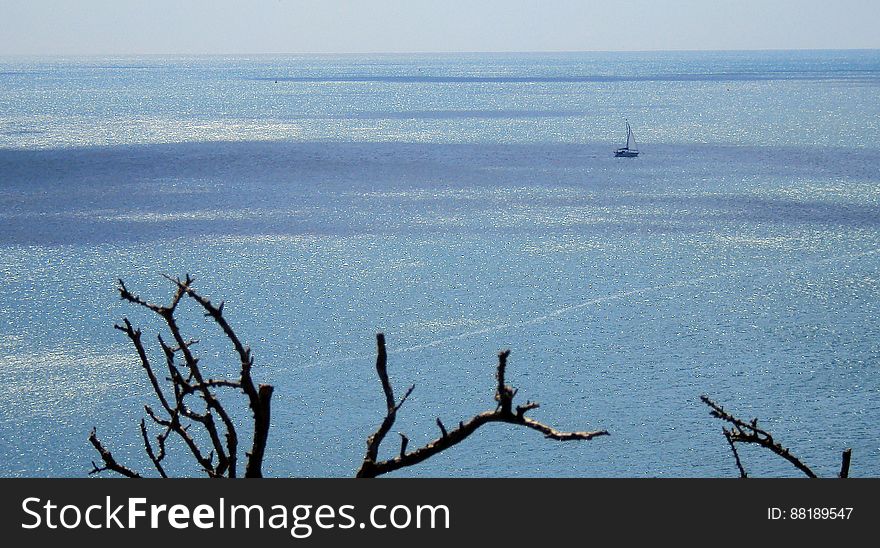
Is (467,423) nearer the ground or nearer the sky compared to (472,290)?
nearer the sky

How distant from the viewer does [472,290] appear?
26766 mm

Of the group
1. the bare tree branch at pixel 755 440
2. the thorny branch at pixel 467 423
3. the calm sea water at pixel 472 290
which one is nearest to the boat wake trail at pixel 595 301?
the calm sea water at pixel 472 290

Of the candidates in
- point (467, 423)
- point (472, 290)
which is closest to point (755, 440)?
point (467, 423)

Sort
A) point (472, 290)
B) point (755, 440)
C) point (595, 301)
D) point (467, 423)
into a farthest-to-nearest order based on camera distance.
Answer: point (472, 290) < point (595, 301) < point (755, 440) < point (467, 423)

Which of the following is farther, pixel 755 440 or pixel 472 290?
pixel 472 290

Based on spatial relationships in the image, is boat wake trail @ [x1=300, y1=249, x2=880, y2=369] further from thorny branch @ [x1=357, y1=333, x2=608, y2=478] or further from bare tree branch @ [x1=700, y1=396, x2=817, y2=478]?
thorny branch @ [x1=357, y1=333, x2=608, y2=478]

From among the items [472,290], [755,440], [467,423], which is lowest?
[472,290]

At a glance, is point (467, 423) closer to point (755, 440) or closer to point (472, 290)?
point (755, 440)

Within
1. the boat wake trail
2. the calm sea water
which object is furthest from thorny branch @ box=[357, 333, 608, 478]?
the boat wake trail

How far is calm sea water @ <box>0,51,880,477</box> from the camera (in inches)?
729

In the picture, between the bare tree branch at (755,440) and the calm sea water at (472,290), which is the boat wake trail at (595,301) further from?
the bare tree branch at (755,440)

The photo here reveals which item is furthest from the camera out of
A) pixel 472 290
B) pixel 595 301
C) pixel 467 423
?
pixel 472 290

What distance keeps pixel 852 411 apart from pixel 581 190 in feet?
86.2
